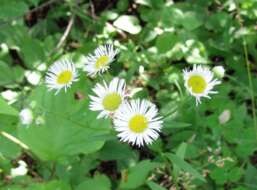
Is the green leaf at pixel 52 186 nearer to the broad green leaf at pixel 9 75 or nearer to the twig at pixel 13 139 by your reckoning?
the twig at pixel 13 139

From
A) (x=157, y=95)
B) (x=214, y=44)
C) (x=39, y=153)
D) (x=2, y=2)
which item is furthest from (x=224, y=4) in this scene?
(x=39, y=153)

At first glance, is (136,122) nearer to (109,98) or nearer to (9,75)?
(109,98)

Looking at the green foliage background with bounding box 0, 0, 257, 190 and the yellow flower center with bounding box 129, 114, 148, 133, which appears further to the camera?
the green foliage background with bounding box 0, 0, 257, 190

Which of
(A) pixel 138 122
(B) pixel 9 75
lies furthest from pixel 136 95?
(B) pixel 9 75

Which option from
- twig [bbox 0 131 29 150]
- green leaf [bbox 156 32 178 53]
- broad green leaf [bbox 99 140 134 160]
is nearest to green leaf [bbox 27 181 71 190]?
twig [bbox 0 131 29 150]

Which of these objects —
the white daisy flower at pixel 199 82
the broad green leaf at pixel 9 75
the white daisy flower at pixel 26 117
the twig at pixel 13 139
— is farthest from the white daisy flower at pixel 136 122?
the broad green leaf at pixel 9 75

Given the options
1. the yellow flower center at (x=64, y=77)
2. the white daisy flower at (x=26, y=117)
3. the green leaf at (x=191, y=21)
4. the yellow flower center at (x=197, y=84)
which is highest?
the green leaf at (x=191, y=21)

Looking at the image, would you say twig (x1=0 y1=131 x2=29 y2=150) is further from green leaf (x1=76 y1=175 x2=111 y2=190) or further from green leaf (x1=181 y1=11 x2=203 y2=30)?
green leaf (x1=181 y1=11 x2=203 y2=30)

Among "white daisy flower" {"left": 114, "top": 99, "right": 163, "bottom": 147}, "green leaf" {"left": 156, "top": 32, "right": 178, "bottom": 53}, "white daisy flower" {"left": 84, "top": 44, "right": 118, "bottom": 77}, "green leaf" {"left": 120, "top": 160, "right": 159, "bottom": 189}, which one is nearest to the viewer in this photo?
"white daisy flower" {"left": 114, "top": 99, "right": 163, "bottom": 147}
